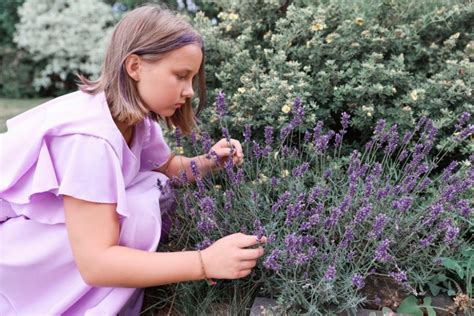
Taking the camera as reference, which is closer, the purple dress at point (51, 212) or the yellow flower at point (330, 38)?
the purple dress at point (51, 212)

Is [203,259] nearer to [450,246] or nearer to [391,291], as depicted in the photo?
[391,291]

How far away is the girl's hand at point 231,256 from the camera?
5.43 feet

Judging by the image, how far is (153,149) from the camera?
230 centimetres

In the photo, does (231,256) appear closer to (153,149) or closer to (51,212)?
(51,212)

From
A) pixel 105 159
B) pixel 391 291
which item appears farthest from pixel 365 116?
pixel 105 159

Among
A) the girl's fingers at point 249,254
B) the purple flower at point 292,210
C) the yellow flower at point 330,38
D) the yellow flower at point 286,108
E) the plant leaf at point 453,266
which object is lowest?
the plant leaf at point 453,266

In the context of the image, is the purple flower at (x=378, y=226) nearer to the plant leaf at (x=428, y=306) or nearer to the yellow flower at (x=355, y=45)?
the plant leaf at (x=428, y=306)

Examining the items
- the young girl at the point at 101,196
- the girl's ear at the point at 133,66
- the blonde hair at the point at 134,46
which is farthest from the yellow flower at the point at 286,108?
the girl's ear at the point at 133,66

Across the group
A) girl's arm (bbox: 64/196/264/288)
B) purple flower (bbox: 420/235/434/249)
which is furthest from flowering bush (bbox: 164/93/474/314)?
girl's arm (bbox: 64/196/264/288)

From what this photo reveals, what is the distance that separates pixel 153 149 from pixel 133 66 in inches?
22.7

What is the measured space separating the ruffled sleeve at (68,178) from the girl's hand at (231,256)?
31 centimetres

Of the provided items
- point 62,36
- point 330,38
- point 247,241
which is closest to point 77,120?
point 247,241

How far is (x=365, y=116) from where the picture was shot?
248cm

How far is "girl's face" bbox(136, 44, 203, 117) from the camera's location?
5.82ft
